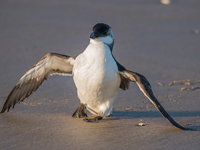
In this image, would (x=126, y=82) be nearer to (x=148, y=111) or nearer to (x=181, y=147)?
(x=148, y=111)

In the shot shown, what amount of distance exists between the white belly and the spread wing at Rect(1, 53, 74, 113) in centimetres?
51

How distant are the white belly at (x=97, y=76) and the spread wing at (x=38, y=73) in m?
0.51

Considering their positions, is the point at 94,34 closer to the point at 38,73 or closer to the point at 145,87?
the point at 145,87

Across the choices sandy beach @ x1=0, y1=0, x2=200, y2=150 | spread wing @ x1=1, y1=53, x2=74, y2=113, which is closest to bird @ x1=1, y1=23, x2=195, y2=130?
spread wing @ x1=1, y1=53, x2=74, y2=113

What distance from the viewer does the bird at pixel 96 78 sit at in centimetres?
507

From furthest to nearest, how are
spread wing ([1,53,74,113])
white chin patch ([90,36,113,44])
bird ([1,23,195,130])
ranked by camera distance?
spread wing ([1,53,74,113]) < white chin patch ([90,36,113,44]) < bird ([1,23,195,130])

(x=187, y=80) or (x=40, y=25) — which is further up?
(x=40, y=25)

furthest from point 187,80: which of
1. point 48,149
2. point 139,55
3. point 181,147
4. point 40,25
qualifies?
point 40,25

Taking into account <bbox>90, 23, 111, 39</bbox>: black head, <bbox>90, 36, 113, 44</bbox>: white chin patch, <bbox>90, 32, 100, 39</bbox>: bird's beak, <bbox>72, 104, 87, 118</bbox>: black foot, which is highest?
<bbox>90, 23, 111, 39</bbox>: black head

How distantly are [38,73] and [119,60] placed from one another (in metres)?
2.92

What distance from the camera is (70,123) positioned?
5.08 metres

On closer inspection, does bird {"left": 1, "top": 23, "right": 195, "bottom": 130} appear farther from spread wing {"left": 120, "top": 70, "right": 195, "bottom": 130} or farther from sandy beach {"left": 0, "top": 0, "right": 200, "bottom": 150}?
sandy beach {"left": 0, "top": 0, "right": 200, "bottom": 150}

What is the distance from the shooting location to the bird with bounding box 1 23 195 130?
507 centimetres

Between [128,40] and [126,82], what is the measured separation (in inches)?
168
